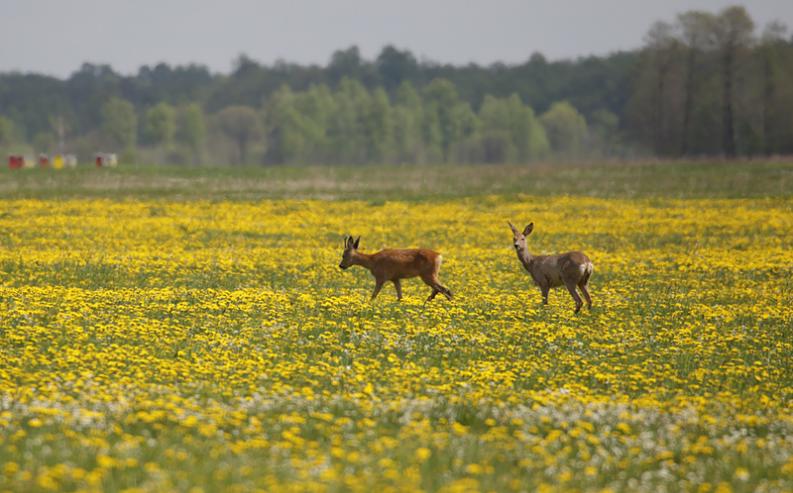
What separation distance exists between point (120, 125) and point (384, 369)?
6565 inches

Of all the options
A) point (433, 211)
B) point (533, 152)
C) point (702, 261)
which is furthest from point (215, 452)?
point (533, 152)

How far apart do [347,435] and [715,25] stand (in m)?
83.8

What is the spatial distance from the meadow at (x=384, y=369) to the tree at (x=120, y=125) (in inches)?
5743

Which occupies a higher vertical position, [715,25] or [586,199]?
[715,25]

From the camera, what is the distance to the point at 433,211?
40062mm

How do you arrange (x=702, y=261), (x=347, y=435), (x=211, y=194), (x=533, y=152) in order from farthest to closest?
(x=533, y=152) < (x=211, y=194) < (x=702, y=261) < (x=347, y=435)

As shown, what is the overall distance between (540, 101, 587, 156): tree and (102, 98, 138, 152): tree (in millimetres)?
68291

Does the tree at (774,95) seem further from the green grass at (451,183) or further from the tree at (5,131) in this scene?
the tree at (5,131)

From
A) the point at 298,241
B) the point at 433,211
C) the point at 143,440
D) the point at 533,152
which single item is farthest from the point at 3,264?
the point at 533,152

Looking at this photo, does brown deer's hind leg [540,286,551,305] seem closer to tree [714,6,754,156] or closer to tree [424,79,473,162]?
tree [714,6,754,156]

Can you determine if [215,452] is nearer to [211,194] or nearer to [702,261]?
[702,261]

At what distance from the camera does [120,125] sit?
172 metres

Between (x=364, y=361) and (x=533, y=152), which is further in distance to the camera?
(x=533, y=152)

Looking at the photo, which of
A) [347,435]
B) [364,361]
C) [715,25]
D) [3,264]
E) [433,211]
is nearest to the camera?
[347,435]
